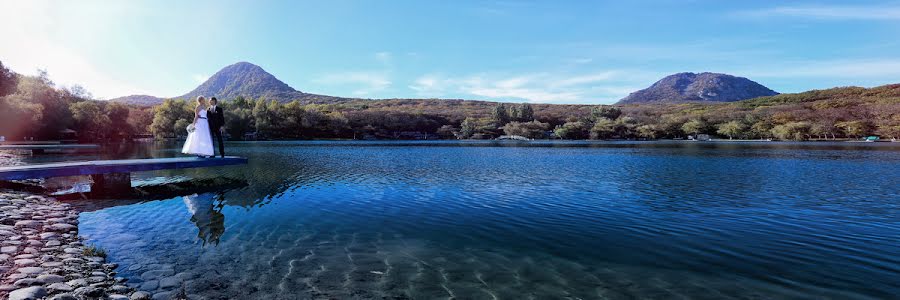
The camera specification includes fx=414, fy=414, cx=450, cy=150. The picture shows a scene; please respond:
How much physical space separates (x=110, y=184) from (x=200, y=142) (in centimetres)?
412

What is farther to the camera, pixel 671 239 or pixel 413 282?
pixel 671 239

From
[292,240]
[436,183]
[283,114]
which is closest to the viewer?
[292,240]

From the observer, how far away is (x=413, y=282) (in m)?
7.59

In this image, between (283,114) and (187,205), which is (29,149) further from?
(283,114)

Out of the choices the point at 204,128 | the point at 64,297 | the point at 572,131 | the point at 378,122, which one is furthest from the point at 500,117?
the point at 64,297

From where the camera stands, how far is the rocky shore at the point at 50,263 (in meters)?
6.40

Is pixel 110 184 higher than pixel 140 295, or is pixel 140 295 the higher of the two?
pixel 110 184

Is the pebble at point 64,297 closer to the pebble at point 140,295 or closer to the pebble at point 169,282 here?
the pebble at point 140,295

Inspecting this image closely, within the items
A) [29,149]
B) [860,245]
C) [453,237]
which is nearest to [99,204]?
[453,237]

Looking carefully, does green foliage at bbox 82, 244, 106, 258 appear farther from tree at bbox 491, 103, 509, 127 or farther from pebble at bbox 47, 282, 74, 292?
tree at bbox 491, 103, 509, 127

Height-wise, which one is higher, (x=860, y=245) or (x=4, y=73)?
(x=4, y=73)

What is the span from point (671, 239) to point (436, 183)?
1316cm

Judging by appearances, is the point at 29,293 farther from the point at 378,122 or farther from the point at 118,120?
the point at 378,122

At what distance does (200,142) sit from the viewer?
20.7m
